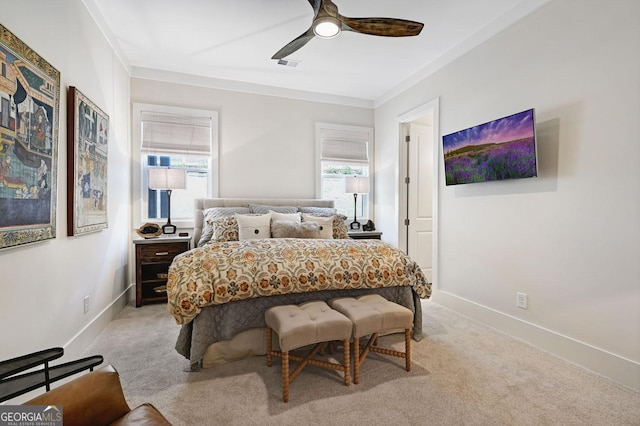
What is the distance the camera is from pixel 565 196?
93.7 inches

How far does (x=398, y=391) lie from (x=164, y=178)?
10.9 feet

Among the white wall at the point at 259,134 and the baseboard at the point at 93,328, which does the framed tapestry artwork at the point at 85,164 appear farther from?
the white wall at the point at 259,134

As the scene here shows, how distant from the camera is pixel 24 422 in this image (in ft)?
2.91

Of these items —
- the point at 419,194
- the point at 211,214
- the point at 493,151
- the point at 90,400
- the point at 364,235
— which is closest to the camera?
the point at 90,400

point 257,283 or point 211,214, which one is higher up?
point 211,214

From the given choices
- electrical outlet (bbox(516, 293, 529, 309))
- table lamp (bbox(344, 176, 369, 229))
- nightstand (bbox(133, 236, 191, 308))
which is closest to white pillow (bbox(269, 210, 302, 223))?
nightstand (bbox(133, 236, 191, 308))

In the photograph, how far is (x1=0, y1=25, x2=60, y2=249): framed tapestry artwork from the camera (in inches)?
59.9

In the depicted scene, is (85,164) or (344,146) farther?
(344,146)

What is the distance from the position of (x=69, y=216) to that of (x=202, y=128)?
2.36 meters

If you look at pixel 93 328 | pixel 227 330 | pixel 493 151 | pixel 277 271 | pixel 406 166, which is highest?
pixel 406 166

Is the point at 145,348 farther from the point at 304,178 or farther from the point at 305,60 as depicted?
the point at 305,60

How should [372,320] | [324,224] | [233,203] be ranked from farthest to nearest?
1. [233,203]
2. [324,224]
3. [372,320]

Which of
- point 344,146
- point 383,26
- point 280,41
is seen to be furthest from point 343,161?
point 383,26

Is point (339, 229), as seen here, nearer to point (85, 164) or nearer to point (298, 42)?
point (298, 42)
